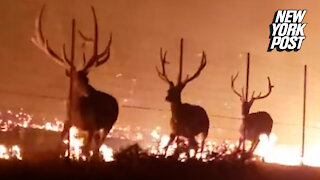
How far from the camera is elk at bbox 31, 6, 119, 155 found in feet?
33.8

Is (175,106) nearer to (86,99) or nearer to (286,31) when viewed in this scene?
(86,99)

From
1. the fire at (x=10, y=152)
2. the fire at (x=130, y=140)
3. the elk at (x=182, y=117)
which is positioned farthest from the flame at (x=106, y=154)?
the elk at (x=182, y=117)

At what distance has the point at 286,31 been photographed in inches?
788

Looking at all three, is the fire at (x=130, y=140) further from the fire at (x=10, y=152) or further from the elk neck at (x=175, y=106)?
the elk neck at (x=175, y=106)

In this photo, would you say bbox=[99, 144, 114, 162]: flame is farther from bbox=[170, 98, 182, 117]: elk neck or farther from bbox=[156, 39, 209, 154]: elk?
bbox=[170, 98, 182, 117]: elk neck

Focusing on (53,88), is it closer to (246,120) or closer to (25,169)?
(246,120)

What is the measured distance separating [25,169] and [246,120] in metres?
7.02

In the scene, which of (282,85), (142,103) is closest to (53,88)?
(142,103)

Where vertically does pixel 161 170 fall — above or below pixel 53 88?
below

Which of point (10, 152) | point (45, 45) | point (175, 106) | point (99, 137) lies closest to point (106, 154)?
point (99, 137)

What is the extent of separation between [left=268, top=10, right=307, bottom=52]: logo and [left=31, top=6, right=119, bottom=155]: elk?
10.6 metres

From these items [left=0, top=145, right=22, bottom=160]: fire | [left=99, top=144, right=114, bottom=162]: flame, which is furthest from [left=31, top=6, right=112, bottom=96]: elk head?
[left=0, top=145, right=22, bottom=160]: fire

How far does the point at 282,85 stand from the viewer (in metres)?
18.2

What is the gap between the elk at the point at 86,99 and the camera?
10.3 metres
